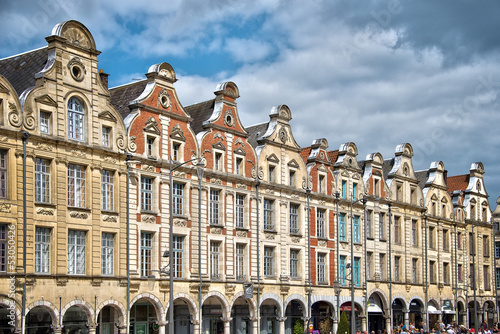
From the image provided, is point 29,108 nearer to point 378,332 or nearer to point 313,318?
point 313,318

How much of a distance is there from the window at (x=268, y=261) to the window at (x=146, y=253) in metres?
9.84

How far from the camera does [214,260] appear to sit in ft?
144

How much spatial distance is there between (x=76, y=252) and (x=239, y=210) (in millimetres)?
12628

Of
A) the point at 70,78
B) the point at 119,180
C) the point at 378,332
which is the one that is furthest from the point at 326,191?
the point at 70,78

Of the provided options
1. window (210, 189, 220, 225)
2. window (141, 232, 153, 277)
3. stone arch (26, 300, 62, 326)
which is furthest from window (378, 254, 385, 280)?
stone arch (26, 300, 62, 326)

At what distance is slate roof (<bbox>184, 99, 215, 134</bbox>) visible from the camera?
45.6 metres

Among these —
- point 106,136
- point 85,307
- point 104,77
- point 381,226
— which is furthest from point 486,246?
point 85,307

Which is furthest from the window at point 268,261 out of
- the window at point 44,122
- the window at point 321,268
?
the window at point 44,122

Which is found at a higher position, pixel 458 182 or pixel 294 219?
pixel 458 182

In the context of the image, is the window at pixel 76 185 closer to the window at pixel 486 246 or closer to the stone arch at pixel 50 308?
the stone arch at pixel 50 308

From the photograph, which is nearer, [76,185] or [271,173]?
A: [76,185]

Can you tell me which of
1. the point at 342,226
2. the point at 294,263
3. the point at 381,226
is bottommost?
→ the point at 294,263

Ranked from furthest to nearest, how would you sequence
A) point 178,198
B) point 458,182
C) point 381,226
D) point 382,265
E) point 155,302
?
point 458,182, point 381,226, point 382,265, point 178,198, point 155,302

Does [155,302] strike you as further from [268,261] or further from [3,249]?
[268,261]
